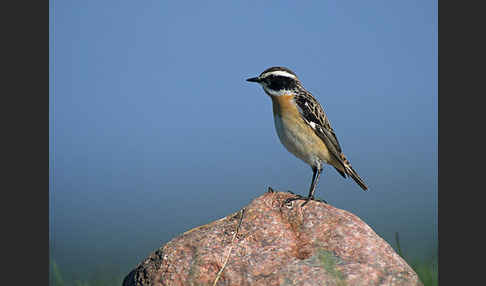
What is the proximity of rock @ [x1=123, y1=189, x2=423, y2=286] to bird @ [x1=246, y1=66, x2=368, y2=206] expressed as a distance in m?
1.57

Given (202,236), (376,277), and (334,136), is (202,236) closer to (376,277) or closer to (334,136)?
(376,277)

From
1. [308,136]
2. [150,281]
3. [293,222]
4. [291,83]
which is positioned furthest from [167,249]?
[291,83]

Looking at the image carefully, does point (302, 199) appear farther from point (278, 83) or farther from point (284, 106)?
point (278, 83)

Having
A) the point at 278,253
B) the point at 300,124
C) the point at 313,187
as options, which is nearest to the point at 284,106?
the point at 300,124

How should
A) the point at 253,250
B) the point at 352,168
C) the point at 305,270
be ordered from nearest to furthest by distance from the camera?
the point at 305,270 < the point at 253,250 < the point at 352,168

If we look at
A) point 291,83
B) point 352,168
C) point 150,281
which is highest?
point 291,83

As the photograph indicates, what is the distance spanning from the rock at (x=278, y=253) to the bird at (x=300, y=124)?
157 centimetres

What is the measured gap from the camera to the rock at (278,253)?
5684 mm

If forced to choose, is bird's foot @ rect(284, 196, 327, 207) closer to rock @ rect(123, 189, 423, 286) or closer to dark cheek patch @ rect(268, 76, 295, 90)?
rock @ rect(123, 189, 423, 286)

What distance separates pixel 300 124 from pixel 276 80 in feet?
2.58

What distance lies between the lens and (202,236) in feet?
20.7

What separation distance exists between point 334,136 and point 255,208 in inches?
97.1

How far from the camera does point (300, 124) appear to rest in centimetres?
819

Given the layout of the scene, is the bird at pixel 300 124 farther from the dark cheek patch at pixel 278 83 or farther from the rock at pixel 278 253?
the rock at pixel 278 253
